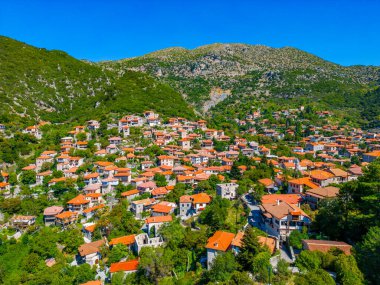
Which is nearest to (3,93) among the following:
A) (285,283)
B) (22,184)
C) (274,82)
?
(22,184)

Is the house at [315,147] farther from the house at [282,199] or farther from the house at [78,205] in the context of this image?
the house at [78,205]

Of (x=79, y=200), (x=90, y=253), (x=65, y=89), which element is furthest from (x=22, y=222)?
(x=65, y=89)

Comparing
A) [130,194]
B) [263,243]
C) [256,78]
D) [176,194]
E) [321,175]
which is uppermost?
[256,78]

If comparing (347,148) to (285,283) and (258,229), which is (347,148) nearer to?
(258,229)

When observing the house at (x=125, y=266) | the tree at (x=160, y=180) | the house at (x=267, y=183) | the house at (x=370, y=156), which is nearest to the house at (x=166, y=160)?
the tree at (x=160, y=180)

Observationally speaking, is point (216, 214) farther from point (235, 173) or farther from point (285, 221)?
point (235, 173)

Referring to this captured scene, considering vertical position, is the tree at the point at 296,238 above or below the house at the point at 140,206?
above

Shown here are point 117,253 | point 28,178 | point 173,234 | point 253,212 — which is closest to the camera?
point 117,253

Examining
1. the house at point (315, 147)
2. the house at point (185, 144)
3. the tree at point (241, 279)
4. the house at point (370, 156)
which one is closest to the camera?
the tree at point (241, 279)
